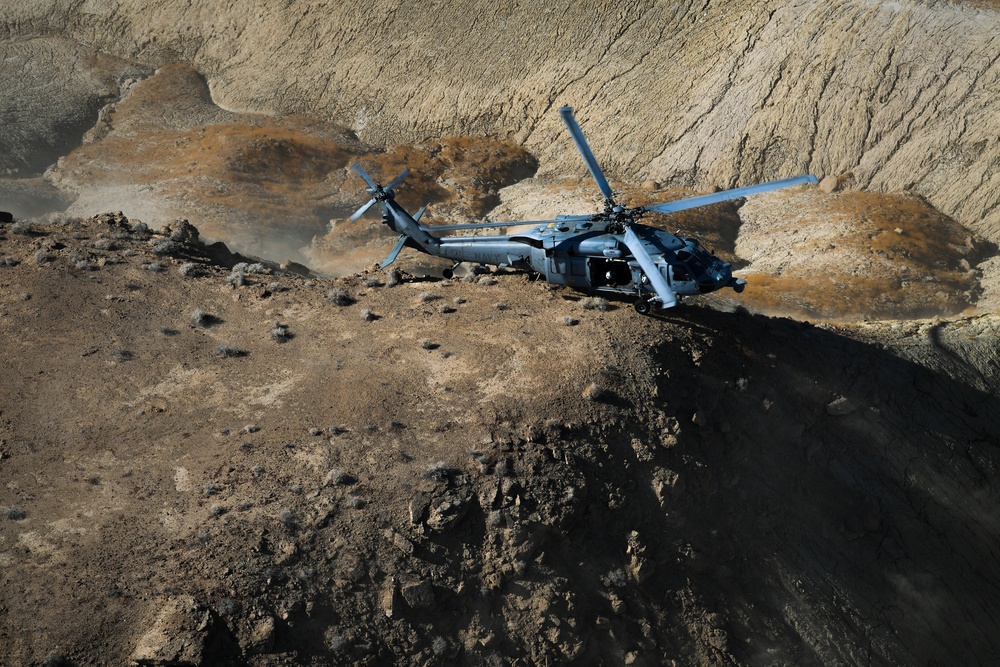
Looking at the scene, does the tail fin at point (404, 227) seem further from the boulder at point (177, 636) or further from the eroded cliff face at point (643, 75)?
the eroded cliff face at point (643, 75)

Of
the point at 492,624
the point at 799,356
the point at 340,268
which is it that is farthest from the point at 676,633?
the point at 340,268

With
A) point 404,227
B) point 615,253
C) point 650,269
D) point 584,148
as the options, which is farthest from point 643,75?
point 650,269

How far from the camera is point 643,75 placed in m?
51.8

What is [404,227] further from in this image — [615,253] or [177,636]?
[177,636]

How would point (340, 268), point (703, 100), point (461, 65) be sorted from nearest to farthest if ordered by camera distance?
point (340, 268), point (703, 100), point (461, 65)

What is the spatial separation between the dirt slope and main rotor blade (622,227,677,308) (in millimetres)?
2231

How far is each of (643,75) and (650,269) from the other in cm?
3491

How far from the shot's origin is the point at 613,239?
75.9ft

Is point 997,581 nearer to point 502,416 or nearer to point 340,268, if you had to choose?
point 502,416

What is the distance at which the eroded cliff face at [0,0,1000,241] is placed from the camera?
146ft

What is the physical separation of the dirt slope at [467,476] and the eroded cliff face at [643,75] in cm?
2184

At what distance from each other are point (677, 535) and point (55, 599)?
1349 centimetres

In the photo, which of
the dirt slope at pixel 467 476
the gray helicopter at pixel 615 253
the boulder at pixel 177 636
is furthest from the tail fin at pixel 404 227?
the boulder at pixel 177 636

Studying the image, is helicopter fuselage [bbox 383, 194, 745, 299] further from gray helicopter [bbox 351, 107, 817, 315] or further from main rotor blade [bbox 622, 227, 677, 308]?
main rotor blade [bbox 622, 227, 677, 308]
